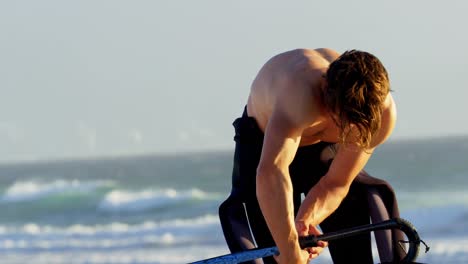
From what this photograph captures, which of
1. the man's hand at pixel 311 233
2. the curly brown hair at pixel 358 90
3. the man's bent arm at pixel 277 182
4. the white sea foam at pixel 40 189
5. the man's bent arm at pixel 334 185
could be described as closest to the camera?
the curly brown hair at pixel 358 90

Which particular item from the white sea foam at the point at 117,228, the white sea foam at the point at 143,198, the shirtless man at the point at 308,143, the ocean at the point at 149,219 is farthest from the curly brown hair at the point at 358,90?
the white sea foam at the point at 143,198

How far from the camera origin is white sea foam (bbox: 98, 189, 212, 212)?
24.5 meters

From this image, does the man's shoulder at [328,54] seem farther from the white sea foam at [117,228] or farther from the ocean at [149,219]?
the white sea foam at [117,228]

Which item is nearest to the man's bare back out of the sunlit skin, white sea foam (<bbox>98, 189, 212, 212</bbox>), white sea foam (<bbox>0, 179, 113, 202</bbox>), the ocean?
the sunlit skin

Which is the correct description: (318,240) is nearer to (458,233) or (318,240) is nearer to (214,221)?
(458,233)

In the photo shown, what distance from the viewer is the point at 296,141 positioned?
13.4 feet

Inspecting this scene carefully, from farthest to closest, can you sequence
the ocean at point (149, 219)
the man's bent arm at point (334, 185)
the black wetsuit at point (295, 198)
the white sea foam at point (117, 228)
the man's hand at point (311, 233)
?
the white sea foam at point (117, 228) < the ocean at point (149, 219) < the black wetsuit at point (295, 198) < the man's bent arm at point (334, 185) < the man's hand at point (311, 233)

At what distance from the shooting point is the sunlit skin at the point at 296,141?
3.99m

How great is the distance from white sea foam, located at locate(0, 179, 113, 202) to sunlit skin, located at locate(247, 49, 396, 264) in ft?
81.3

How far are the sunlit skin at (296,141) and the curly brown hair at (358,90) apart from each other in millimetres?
94

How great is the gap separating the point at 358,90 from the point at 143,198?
72.8ft

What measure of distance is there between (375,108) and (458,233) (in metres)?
12.2

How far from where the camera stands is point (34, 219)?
23797 millimetres

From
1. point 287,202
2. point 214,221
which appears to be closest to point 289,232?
point 287,202
